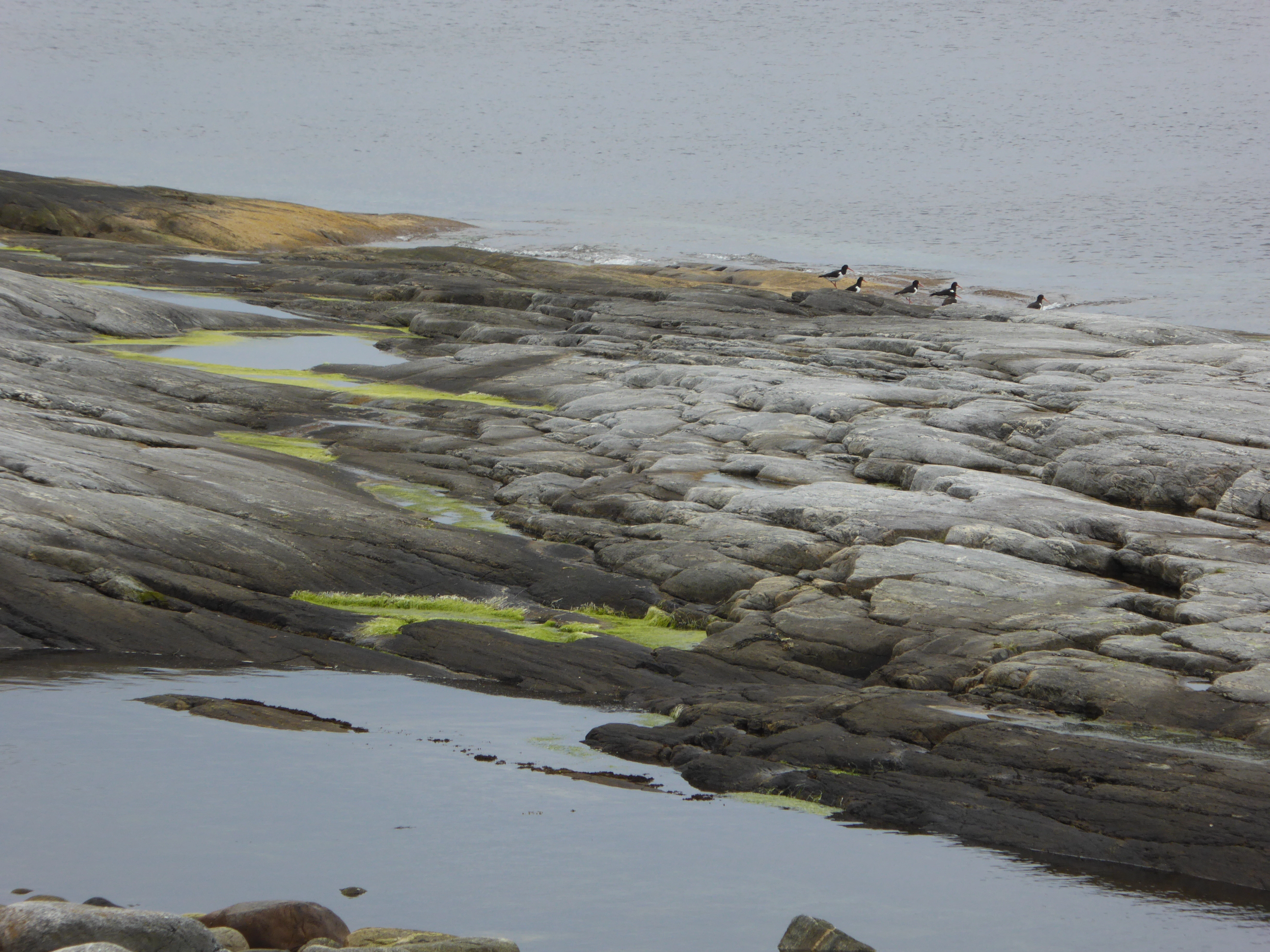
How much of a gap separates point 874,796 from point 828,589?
7.71 meters

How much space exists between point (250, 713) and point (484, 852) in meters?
4.37

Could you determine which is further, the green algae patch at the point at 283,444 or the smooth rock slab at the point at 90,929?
the green algae patch at the point at 283,444

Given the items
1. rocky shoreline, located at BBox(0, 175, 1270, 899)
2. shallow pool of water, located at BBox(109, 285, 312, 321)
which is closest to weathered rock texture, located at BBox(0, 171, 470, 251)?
shallow pool of water, located at BBox(109, 285, 312, 321)

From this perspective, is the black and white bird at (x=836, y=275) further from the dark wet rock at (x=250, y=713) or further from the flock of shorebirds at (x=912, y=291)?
the dark wet rock at (x=250, y=713)

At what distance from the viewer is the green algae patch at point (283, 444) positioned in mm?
26281

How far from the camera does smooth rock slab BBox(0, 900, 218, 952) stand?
6.58 meters

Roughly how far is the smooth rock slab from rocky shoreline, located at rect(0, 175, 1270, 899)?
23.0 ft

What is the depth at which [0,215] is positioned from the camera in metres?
63.7

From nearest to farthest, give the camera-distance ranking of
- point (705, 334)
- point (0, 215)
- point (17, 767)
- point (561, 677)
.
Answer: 1. point (17, 767)
2. point (561, 677)
3. point (705, 334)
4. point (0, 215)

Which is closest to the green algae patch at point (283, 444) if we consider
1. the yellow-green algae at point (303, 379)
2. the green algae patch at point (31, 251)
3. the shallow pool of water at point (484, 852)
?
the yellow-green algae at point (303, 379)

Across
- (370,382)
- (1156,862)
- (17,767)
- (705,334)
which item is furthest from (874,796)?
(705,334)

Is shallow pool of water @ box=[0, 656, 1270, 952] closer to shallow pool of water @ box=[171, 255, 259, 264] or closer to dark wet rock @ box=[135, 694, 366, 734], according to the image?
dark wet rock @ box=[135, 694, 366, 734]

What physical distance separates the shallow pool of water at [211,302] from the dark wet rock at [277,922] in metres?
39.8

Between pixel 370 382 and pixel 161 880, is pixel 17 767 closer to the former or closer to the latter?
pixel 161 880
